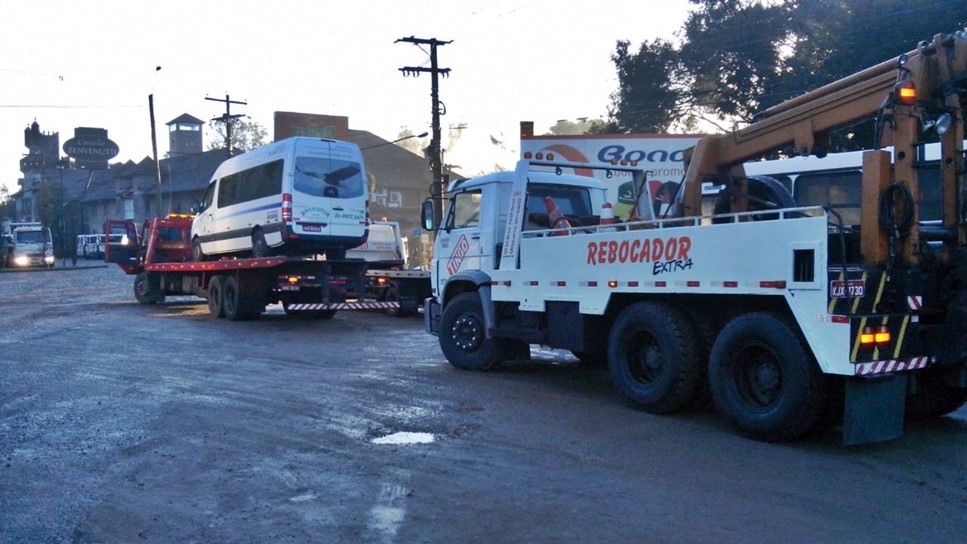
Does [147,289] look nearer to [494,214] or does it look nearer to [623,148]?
[623,148]

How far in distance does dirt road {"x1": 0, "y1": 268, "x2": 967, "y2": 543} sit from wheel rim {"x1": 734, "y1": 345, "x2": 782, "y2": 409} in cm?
39

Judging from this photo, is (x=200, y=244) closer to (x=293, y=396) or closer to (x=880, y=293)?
(x=293, y=396)

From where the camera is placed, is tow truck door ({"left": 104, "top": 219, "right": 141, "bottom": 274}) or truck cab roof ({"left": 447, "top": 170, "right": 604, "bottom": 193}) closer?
truck cab roof ({"left": 447, "top": 170, "right": 604, "bottom": 193})

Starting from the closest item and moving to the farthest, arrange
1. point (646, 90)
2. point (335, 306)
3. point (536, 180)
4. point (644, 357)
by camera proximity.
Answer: point (644, 357), point (536, 180), point (335, 306), point (646, 90)

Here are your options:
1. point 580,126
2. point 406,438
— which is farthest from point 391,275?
point 580,126

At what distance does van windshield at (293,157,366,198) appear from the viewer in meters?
17.7

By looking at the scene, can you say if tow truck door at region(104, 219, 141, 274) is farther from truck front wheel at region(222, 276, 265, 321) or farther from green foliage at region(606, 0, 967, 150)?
green foliage at region(606, 0, 967, 150)

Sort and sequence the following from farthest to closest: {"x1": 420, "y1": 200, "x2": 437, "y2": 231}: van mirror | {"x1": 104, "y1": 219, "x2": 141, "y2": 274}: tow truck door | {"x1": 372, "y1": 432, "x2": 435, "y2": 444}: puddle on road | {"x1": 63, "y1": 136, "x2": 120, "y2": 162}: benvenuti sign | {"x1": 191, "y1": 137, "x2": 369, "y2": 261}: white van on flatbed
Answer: {"x1": 63, "y1": 136, "x2": 120, "y2": 162}: benvenuti sign < {"x1": 104, "y1": 219, "x2": 141, "y2": 274}: tow truck door < {"x1": 191, "y1": 137, "x2": 369, "y2": 261}: white van on flatbed < {"x1": 420, "y1": 200, "x2": 437, "y2": 231}: van mirror < {"x1": 372, "y1": 432, "x2": 435, "y2": 444}: puddle on road

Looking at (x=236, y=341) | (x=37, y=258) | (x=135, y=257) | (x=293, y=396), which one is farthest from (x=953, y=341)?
(x=37, y=258)

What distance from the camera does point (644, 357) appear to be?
27.9 ft

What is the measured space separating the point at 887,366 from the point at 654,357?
7.42ft

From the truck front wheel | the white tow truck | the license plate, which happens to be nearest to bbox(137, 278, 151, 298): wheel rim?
the truck front wheel

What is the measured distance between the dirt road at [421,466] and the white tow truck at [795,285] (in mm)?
430

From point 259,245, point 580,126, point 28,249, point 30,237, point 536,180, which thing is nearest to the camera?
point 536,180
